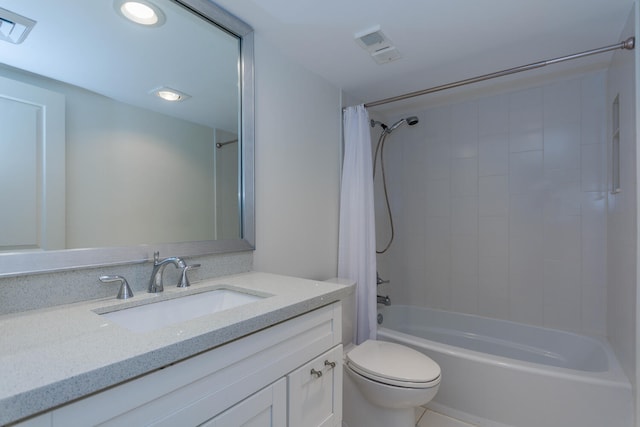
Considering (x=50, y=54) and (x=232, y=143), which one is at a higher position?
(x=50, y=54)

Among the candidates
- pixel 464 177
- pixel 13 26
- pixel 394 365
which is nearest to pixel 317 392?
pixel 394 365

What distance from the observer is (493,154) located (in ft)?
8.24

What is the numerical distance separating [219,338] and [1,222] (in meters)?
0.72

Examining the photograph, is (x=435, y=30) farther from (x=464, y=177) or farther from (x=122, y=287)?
(x=122, y=287)

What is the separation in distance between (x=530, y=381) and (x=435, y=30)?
6.17 feet

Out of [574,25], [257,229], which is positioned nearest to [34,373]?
[257,229]

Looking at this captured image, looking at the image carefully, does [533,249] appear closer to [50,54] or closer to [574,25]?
[574,25]

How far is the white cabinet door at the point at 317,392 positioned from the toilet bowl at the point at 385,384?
361mm

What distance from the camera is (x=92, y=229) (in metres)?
1.04

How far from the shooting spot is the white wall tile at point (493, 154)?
2.46 meters

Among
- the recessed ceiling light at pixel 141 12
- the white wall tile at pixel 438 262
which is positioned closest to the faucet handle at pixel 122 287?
the recessed ceiling light at pixel 141 12

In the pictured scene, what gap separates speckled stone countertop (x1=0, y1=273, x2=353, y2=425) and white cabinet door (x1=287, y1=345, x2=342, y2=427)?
0.22m

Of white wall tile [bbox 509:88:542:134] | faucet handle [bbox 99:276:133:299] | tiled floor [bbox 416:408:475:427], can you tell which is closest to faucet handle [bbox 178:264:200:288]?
faucet handle [bbox 99:276:133:299]

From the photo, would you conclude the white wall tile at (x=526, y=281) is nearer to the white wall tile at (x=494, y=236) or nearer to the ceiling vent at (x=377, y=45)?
the white wall tile at (x=494, y=236)
